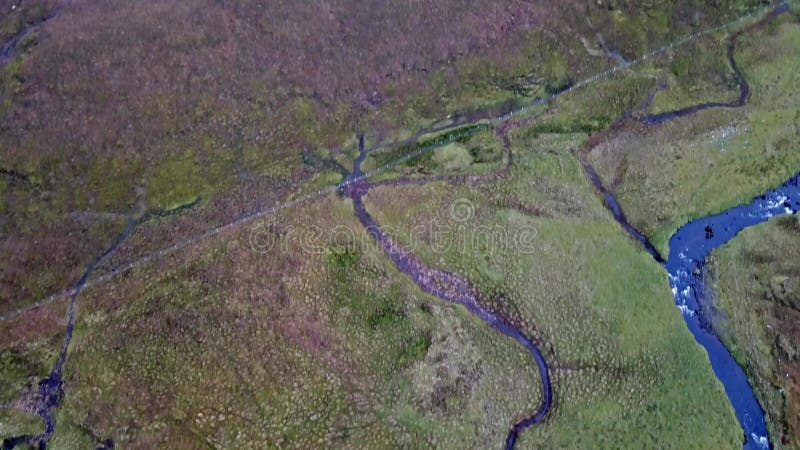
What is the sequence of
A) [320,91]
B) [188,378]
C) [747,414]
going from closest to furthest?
[188,378] → [747,414] → [320,91]

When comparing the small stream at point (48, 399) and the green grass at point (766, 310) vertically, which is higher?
the green grass at point (766, 310)

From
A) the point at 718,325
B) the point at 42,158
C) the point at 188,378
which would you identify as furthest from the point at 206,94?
the point at 718,325

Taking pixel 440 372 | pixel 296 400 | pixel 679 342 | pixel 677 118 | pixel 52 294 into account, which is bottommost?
pixel 52 294

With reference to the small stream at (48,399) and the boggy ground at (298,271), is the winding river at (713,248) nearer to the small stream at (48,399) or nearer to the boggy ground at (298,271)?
the boggy ground at (298,271)

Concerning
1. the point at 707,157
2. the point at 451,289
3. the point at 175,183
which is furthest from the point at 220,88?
the point at 707,157

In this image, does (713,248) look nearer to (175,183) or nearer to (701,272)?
(701,272)

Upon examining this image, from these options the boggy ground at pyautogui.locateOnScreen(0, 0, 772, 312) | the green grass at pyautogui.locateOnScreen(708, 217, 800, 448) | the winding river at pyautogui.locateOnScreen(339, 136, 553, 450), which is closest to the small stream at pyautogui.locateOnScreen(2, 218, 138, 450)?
the boggy ground at pyautogui.locateOnScreen(0, 0, 772, 312)

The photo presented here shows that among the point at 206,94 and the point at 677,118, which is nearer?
the point at 206,94

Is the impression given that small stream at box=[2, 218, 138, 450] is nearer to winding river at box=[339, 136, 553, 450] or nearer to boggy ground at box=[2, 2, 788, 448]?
boggy ground at box=[2, 2, 788, 448]

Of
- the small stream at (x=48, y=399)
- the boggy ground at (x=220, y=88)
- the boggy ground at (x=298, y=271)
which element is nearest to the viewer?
the small stream at (x=48, y=399)

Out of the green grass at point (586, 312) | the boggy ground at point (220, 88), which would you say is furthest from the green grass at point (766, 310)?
the boggy ground at point (220, 88)

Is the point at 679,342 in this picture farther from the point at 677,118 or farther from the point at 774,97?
the point at 774,97
